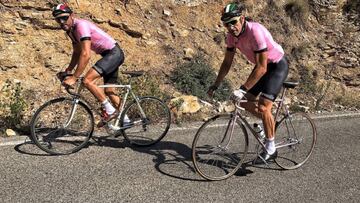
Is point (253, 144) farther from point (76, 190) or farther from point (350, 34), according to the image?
point (350, 34)

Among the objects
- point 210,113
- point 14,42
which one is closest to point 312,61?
point 210,113

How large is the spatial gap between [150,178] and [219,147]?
99 cm

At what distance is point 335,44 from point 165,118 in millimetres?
7566

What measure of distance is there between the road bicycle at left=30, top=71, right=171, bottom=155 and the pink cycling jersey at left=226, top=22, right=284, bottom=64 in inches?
66.6

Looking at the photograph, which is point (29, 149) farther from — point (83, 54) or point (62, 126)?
point (83, 54)

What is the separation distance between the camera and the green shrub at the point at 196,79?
30.5ft

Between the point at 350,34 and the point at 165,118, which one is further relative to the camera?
the point at 350,34

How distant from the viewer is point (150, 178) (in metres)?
5.50

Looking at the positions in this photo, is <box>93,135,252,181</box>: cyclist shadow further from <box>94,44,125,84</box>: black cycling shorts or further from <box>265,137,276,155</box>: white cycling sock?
<box>94,44,125,84</box>: black cycling shorts

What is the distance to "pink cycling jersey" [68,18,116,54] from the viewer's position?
5.86m

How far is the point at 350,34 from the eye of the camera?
12773 mm

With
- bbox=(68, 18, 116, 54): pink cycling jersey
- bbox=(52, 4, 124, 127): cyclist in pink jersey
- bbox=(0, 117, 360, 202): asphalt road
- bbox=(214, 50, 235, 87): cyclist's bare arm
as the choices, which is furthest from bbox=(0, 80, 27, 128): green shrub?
bbox=(214, 50, 235, 87): cyclist's bare arm

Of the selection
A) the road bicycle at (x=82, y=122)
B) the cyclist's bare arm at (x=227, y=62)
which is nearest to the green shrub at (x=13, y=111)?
the road bicycle at (x=82, y=122)

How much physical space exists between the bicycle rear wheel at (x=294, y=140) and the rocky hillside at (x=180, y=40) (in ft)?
11.2
